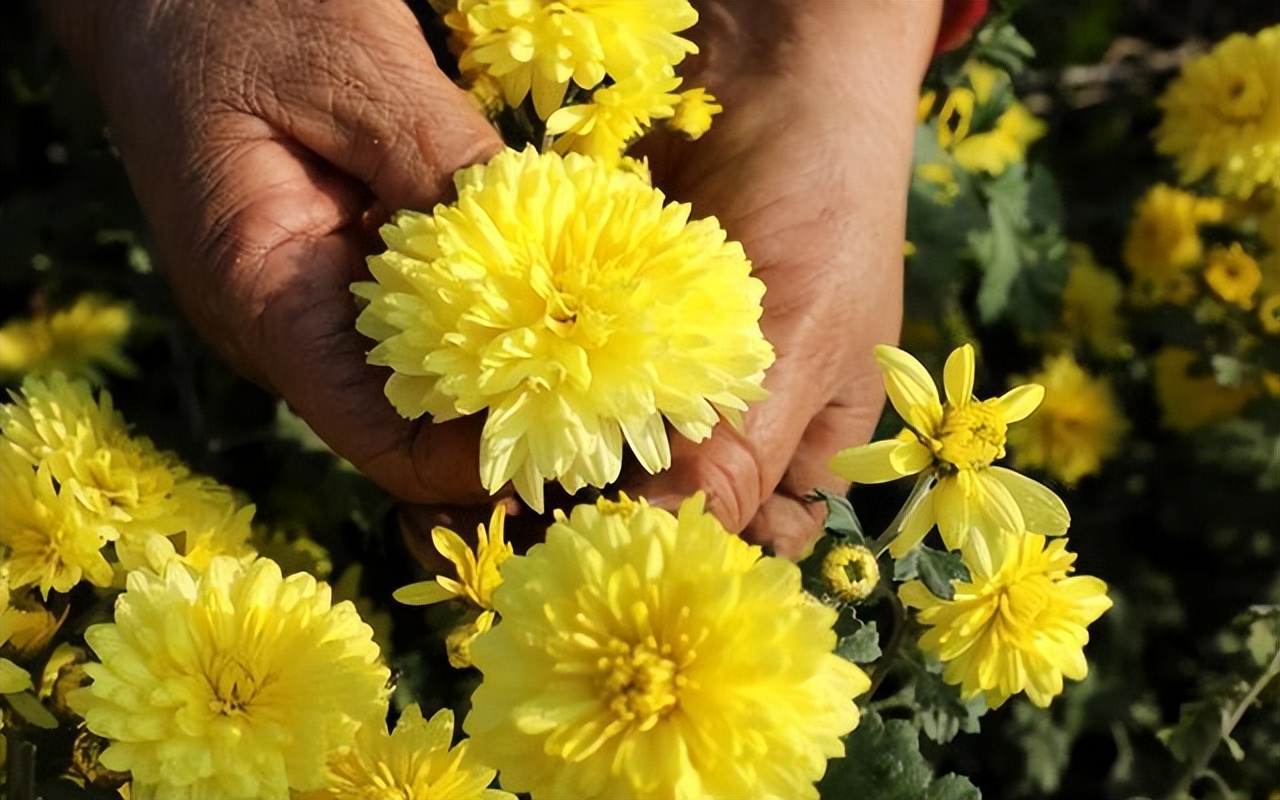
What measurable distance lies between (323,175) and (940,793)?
3.24ft

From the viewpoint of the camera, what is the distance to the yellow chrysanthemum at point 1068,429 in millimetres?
2521

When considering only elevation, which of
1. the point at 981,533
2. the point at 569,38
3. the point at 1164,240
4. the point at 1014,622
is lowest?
the point at 1164,240

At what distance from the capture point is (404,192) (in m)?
1.42

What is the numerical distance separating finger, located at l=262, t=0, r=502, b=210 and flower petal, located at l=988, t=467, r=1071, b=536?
2.13ft

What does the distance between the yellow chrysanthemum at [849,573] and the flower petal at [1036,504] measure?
16cm

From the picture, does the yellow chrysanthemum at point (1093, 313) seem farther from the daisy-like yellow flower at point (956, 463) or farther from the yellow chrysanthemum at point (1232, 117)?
the daisy-like yellow flower at point (956, 463)

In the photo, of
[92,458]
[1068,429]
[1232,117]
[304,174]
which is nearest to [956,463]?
[304,174]

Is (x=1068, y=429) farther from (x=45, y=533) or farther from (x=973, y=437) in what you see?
(x=45, y=533)

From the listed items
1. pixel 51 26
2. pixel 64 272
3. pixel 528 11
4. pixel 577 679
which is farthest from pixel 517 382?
pixel 64 272

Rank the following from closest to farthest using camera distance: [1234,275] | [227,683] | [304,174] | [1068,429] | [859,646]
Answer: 1. [227,683]
2. [859,646]
3. [304,174]
4. [1234,275]
5. [1068,429]

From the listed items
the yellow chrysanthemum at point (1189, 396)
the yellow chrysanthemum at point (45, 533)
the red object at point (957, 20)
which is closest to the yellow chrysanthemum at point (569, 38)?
the yellow chrysanthemum at point (45, 533)

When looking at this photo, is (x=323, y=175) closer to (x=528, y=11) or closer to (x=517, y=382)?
(x=528, y=11)

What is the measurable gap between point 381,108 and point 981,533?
0.79 meters

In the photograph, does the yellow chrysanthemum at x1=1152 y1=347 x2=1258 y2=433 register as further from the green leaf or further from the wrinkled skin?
the green leaf
